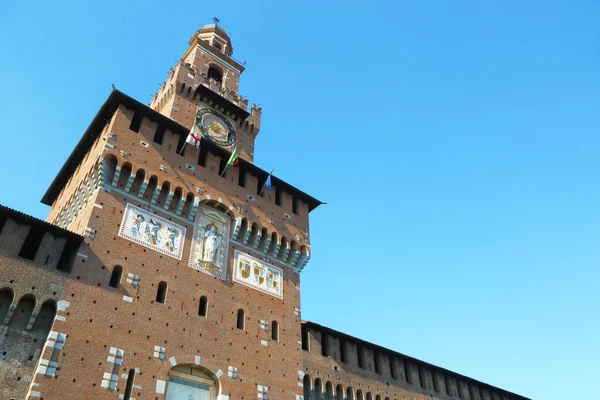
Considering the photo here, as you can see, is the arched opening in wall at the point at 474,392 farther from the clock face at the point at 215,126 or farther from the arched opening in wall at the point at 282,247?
the clock face at the point at 215,126

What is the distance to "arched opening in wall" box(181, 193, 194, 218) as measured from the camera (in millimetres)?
22922

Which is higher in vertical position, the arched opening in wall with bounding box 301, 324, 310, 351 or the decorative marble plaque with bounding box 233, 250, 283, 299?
the decorative marble plaque with bounding box 233, 250, 283, 299

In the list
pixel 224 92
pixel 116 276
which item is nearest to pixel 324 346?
pixel 116 276

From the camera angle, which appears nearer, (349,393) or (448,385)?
(349,393)

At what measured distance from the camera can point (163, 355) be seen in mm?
18812

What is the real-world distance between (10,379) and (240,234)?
11650 millimetres

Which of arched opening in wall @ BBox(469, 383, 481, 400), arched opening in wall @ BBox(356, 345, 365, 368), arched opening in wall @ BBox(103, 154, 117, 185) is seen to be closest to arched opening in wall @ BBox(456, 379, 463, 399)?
arched opening in wall @ BBox(469, 383, 481, 400)

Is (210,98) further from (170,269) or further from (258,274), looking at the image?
(170,269)

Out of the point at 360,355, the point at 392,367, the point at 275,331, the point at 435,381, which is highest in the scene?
the point at 360,355

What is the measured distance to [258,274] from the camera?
961 inches

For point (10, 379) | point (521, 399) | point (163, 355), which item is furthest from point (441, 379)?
point (10, 379)

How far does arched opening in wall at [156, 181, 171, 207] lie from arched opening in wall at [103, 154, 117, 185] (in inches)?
85.2

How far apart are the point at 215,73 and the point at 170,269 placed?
739 inches

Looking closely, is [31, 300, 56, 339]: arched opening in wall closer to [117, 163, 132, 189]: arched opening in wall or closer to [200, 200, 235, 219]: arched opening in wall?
[117, 163, 132, 189]: arched opening in wall
